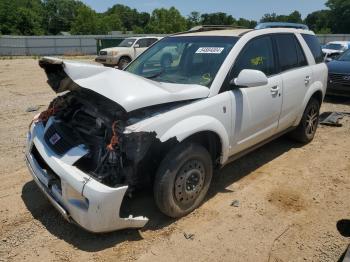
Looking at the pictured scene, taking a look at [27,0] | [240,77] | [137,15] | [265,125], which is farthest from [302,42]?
[137,15]

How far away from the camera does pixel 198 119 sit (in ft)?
Result: 11.7

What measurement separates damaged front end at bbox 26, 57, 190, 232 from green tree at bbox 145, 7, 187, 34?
72.8m

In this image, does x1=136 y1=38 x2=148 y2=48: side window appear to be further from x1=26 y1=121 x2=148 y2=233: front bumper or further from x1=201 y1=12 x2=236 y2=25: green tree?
x1=201 y1=12 x2=236 y2=25: green tree

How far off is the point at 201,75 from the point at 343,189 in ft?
7.46

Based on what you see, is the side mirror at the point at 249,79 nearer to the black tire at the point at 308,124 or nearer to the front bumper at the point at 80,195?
the front bumper at the point at 80,195

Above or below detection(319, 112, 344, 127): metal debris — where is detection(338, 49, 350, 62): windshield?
above

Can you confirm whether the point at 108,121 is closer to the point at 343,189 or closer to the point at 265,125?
the point at 265,125

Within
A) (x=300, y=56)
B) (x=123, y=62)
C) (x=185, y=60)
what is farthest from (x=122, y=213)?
(x=123, y=62)

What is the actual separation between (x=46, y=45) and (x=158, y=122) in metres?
35.1

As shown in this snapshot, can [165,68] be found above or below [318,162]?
above

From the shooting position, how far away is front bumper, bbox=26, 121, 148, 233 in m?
2.94

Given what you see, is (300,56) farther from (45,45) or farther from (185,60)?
(45,45)

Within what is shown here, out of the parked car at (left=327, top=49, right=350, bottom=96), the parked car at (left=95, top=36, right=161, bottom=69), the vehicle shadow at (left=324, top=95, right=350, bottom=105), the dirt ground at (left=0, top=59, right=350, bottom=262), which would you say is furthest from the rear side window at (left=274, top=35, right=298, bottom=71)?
the parked car at (left=95, top=36, right=161, bottom=69)

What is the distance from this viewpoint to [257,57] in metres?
4.45
